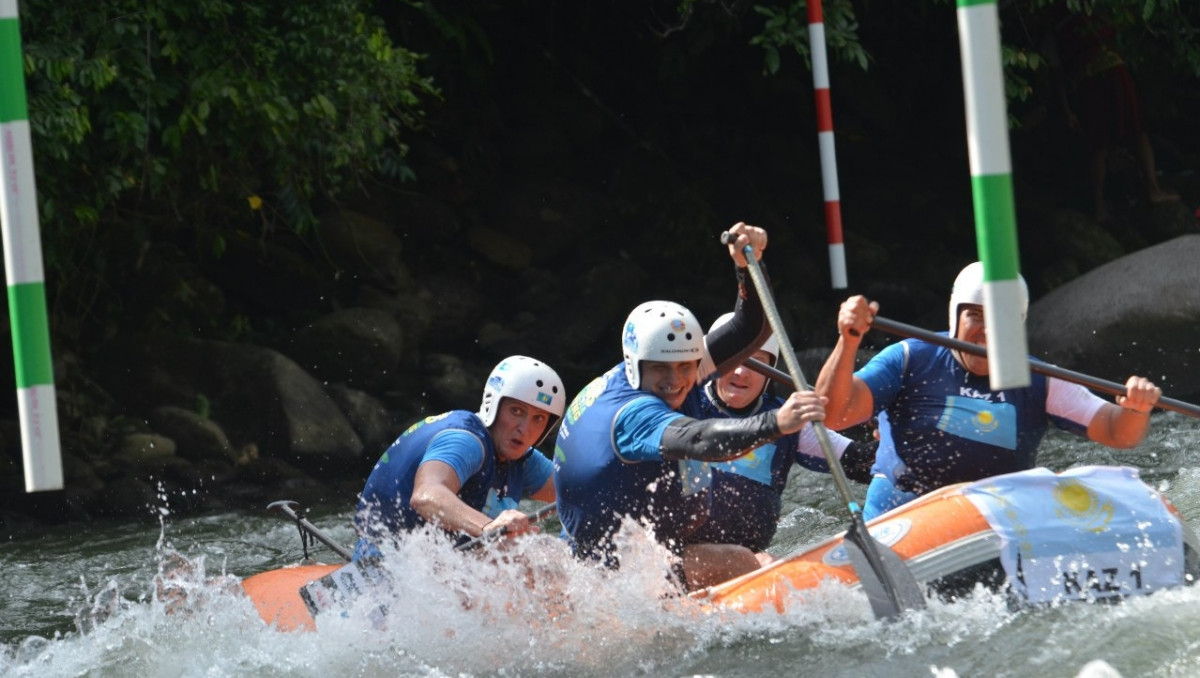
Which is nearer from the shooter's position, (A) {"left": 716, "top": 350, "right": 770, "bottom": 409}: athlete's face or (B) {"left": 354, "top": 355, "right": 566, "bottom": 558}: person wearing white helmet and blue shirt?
(B) {"left": 354, "top": 355, "right": 566, "bottom": 558}: person wearing white helmet and blue shirt

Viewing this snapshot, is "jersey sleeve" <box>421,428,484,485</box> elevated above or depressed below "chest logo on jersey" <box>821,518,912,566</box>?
above

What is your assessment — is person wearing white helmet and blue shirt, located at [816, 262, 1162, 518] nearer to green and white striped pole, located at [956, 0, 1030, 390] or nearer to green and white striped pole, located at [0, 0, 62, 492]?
green and white striped pole, located at [956, 0, 1030, 390]

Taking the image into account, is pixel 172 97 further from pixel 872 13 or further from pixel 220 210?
pixel 872 13

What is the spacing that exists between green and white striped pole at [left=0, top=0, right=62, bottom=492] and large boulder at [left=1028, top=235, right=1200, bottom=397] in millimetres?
7571

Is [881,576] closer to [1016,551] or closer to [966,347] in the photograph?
[1016,551]

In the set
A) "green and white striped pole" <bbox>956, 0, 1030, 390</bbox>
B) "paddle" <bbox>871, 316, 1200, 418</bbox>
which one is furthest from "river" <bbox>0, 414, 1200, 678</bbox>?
"green and white striped pole" <bbox>956, 0, 1030, 390</bbox>

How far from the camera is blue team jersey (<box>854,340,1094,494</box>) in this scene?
17.1 ft

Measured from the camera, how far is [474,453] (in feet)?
17.9

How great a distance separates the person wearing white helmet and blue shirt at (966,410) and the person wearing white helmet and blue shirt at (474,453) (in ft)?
3.60

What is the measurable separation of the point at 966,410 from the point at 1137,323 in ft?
16.1

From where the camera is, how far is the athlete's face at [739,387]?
5.82 metres

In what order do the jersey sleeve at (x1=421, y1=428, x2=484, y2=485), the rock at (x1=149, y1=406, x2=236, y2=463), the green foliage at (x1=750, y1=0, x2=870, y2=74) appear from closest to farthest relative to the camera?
the jersey sleeve at (x1=421, y1=428, x2=484, y2=485), the rock at (x1=149, y1=406, x2=236, y2=463), the green foliage at (x1=750, y1=0, x2=870, y2=74)

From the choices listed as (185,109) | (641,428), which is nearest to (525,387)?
(641,428)

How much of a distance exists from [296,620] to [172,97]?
3793 mm
